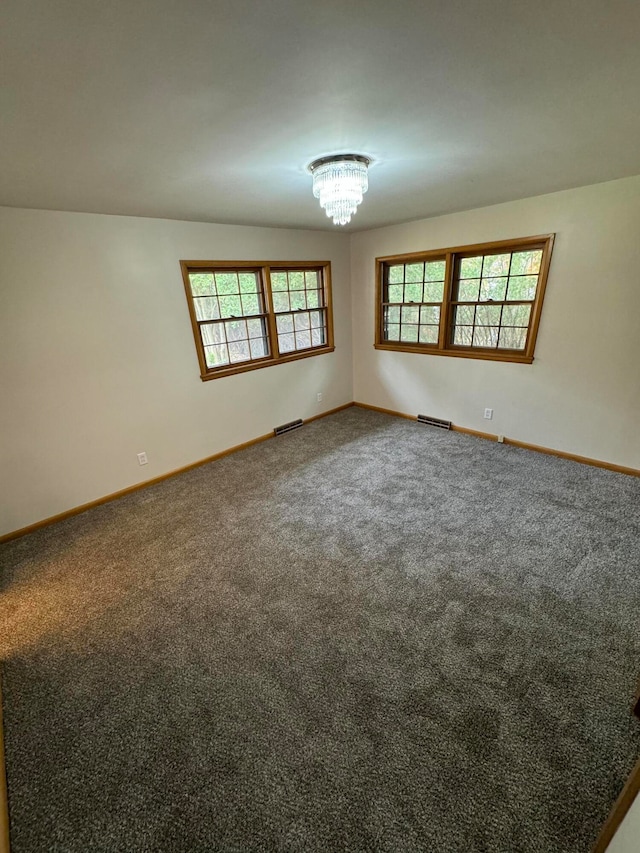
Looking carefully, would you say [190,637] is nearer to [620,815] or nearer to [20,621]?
[20,621]

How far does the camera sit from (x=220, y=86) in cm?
113

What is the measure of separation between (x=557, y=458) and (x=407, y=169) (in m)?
3.02

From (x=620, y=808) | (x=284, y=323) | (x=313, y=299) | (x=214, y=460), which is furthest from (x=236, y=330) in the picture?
(x=620, y=808)

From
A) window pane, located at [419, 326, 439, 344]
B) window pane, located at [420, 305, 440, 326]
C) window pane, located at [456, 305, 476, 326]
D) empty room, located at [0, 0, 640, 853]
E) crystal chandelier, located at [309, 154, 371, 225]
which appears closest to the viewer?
empty room, located at [0, 0, 640, 853]

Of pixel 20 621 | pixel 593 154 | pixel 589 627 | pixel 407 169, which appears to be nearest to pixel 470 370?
pixel 593 154

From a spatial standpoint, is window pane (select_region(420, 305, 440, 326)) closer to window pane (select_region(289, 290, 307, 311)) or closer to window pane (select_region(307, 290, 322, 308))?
window pane (select_region(307, 290, 322, 308))

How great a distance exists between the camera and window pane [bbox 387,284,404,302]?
14.3ft

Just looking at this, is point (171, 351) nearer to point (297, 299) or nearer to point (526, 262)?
point (297, 299)

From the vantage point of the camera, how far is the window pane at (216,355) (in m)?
3.65

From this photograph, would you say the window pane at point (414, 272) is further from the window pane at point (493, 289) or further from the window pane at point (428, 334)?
the window pane at point (493, 289)

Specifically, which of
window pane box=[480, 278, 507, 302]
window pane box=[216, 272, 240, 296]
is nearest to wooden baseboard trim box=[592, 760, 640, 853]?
window pane box=[480, 278, 507, 302]

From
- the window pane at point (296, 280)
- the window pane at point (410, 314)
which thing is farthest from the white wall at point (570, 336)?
the window pane at point (296, 280)

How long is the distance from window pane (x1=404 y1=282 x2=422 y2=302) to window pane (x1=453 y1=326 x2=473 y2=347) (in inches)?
24.5

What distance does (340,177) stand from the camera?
1.89 m
